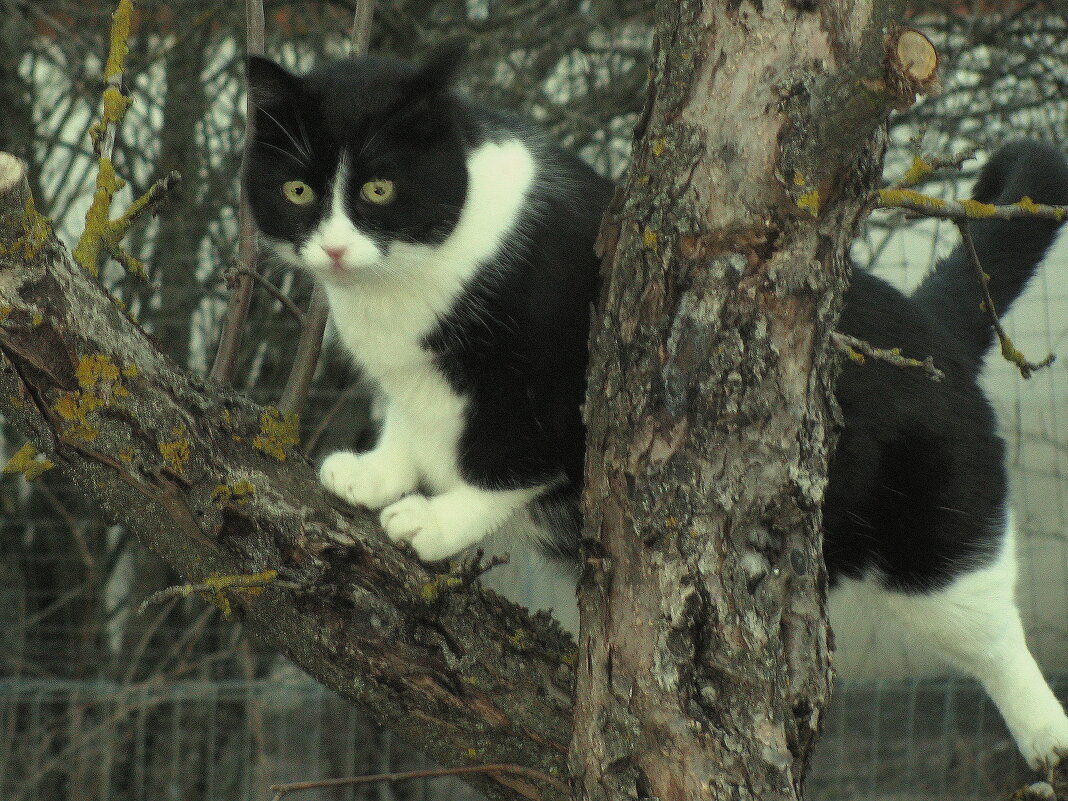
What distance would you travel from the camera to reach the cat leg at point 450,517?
1.52 m

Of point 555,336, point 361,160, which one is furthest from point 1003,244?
point 361,160

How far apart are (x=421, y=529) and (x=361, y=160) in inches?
20.0

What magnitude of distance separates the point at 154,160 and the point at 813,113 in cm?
300

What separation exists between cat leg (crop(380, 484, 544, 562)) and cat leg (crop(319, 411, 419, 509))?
10cm

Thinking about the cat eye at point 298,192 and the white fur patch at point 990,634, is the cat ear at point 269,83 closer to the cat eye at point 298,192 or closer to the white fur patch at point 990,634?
the cat eye at point 298,192

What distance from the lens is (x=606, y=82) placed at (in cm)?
357

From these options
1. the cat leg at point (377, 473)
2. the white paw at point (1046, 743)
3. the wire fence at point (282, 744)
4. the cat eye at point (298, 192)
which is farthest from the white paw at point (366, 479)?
the wire fence at point (282, 744)

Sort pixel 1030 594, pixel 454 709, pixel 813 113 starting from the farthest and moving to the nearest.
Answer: pixel 1030 594
pixel 454 709
pixel 813 113

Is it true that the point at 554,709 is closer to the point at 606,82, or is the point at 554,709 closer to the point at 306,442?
the point at 306,442

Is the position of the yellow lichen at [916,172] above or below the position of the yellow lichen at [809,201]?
above

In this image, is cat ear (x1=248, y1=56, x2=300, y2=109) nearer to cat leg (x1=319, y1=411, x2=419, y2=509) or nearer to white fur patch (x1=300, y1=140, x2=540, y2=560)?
white fur patch (x1=300, y1=140, x2=540, y2=560)

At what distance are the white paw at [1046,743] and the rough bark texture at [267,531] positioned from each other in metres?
0.86

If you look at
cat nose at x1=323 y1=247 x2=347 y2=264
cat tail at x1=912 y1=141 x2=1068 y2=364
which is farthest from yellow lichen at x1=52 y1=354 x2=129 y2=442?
cat tail at x1=912 y1=141 x2=1068 y2=364

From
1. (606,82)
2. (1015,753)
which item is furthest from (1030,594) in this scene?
(606,82)
